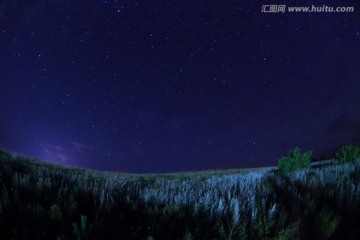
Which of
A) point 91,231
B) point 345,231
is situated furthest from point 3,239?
point 345,231

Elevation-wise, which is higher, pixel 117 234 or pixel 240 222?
pixel 240 222

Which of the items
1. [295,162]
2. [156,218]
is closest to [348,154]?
[295,162]

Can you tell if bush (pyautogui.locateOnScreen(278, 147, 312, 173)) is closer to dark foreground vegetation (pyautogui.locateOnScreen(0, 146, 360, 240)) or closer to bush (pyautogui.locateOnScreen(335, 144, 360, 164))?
bush (pyautogui.locateOnScreen(335, 144, 360, 164))

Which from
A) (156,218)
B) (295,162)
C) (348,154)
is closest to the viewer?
(156,218)

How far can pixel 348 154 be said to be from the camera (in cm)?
806

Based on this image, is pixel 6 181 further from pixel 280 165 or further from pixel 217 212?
pixel 280 165

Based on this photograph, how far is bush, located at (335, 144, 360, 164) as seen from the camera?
7910mm

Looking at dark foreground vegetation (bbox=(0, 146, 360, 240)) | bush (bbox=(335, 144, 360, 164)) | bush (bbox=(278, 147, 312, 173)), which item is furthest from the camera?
bush (bbox=(278, 147, 312, 173))

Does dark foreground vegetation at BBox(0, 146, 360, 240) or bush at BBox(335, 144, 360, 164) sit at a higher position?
bush at BBox(335, 144, 360, 164)

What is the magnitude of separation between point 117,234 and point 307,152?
8399mm

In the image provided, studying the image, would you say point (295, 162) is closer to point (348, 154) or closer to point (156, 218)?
point (348, 154)

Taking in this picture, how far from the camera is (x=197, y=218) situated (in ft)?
7.29

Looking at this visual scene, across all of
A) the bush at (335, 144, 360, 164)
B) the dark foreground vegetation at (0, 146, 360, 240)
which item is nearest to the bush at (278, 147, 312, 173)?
the bush at (335, 144, 360, 164)

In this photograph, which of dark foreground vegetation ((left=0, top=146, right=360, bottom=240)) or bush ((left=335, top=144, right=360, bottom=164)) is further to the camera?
bush ((left=335, top=144, right=360, bottom=164))
